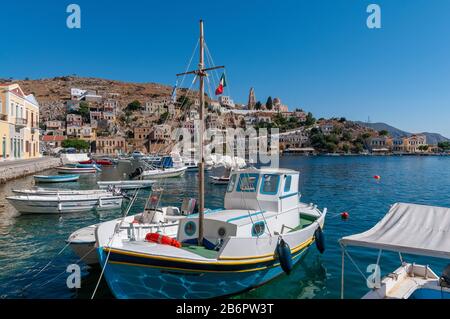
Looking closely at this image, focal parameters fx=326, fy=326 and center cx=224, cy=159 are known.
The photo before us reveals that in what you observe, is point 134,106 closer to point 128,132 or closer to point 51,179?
point 128,132

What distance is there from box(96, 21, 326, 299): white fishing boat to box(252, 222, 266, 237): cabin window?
32 millimetres

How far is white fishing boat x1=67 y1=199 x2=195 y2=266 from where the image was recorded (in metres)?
11.3

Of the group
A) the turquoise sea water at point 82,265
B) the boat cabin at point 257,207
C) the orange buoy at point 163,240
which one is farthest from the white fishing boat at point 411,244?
the orange buoy at point 163,240

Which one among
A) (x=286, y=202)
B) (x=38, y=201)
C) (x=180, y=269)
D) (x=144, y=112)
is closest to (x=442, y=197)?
(x=286, y=202)

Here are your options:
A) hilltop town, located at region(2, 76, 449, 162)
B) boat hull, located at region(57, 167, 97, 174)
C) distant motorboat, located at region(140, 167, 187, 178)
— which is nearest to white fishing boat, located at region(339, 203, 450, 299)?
distant motorboat, located at region(140, 167, 187, 178)

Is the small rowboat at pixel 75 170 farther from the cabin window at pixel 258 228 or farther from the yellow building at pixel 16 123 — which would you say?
the cabin window at pixel 258 228

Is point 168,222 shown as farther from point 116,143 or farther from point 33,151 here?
point 116,143

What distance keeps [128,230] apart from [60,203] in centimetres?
1294

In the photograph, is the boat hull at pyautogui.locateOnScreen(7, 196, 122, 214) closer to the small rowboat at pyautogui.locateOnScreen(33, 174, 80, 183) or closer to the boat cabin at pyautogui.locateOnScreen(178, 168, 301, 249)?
the boat cabin at pyautogui.locateOnScreen(178, 168, 301, 249)

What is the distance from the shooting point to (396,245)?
6738mm

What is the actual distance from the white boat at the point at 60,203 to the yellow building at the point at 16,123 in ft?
92.2

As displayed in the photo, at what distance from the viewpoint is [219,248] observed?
9.83 m

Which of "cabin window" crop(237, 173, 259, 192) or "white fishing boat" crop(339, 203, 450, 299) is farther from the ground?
"cabin window" crop(237, 173, 259, 192)

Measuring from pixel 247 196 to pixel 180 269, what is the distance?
4.76 metres
